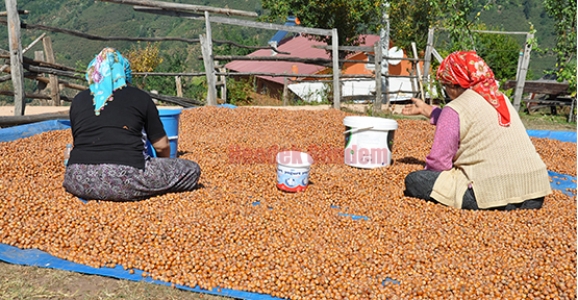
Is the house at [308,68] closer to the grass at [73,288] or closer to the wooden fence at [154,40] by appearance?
the wooden fence at [154,40]

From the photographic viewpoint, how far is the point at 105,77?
9.91 feet

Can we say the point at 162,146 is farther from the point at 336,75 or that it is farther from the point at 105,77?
the point at 336,75

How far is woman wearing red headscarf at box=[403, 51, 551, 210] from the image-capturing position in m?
3.02

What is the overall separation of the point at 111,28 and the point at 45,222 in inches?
2068

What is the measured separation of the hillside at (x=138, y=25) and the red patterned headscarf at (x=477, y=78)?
3542 centimetres

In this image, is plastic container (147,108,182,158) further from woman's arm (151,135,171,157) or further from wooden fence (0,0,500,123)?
wooden fence (0,0,500,123)

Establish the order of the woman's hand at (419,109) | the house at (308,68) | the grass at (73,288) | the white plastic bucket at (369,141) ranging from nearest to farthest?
the grass at (73,288) < the woman's hand at (419,109) < the white plastic bucket at (369,141) < the house at (308,68)

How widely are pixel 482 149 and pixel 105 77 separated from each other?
2.48 m

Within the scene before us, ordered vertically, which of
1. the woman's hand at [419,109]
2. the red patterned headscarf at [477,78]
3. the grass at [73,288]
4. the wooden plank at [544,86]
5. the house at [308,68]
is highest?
the red patterned headscarf at [477,78]

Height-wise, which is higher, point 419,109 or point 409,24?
point 409,24

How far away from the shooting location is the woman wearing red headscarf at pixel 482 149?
3.02 meters

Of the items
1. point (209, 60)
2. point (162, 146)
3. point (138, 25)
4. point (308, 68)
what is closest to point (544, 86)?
point (209, 60)

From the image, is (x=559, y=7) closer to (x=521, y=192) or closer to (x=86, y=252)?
(x=521, y=192)

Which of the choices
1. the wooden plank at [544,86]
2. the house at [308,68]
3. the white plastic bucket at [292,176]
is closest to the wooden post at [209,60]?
the white plastic bucket at [292,176]
